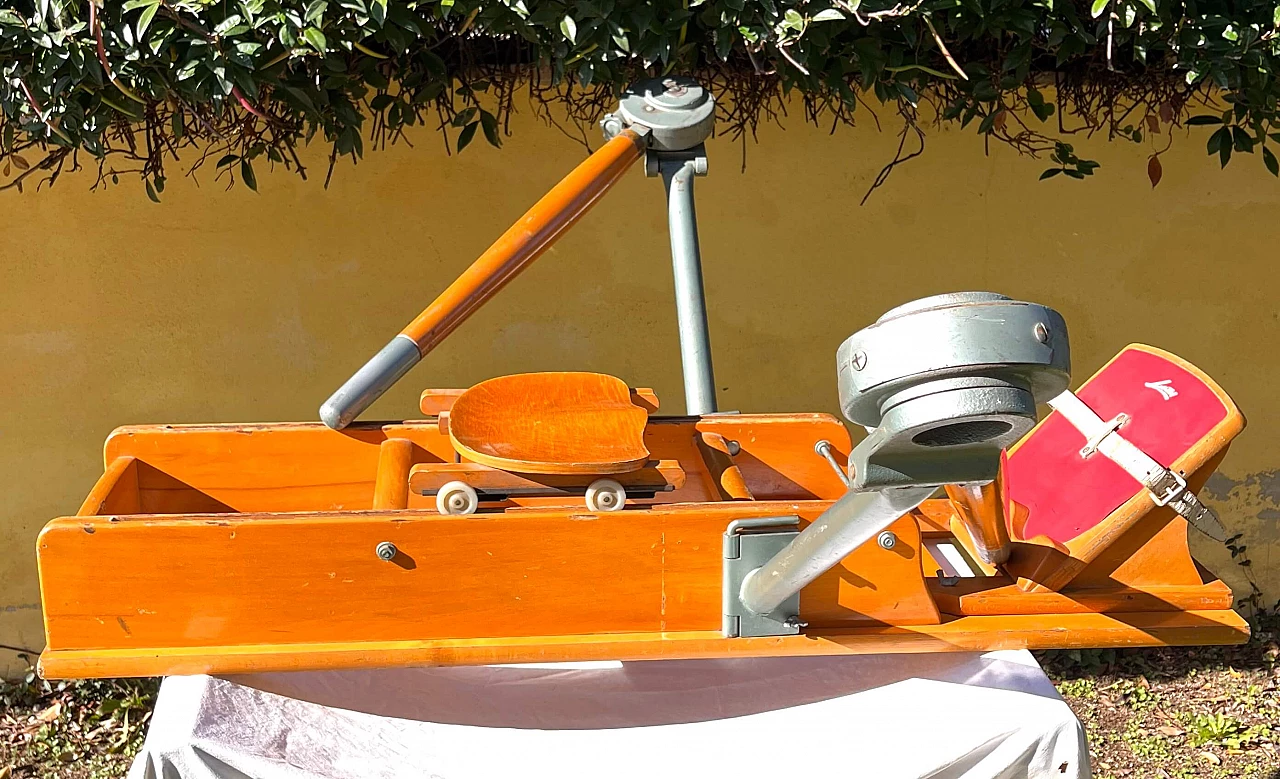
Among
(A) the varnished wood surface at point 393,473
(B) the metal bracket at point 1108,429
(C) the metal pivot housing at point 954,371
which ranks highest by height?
(C) the metal pivot housing at point 954,371

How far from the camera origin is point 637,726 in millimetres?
1270

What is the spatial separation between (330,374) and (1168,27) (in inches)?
63.0

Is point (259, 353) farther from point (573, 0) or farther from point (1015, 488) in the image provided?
point (1015, 488)

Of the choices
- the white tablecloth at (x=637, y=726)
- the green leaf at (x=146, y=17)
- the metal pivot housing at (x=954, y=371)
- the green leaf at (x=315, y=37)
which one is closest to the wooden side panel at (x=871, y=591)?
the white tablecloth at (x=637, y=726)

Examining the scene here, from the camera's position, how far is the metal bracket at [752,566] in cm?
109

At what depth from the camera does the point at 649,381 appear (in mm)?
2336

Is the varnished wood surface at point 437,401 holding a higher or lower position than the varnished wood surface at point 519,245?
lower

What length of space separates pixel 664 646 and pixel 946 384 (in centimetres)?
58

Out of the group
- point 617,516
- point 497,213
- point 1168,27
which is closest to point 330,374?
point 497,213

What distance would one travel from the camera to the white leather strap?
1.09 meters

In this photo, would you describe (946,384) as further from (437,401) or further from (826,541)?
(437,401)

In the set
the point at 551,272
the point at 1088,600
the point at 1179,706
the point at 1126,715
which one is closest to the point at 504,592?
the point at 1088,600

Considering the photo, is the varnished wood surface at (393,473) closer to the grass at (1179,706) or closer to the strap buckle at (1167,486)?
the strap buckle at (1167,486)

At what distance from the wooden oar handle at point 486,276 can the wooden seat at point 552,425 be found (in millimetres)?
107
